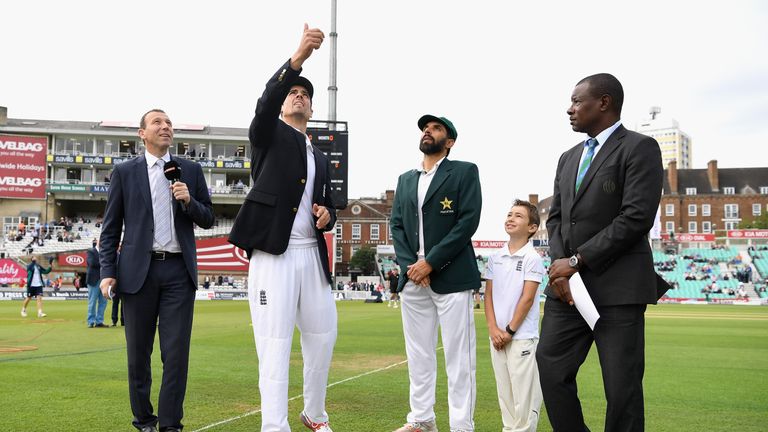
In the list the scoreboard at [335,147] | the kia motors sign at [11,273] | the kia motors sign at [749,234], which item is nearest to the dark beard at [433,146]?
the scoreboard at [335,147]

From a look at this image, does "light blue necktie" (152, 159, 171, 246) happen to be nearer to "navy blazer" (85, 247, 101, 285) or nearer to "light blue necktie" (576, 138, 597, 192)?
"light blue necktie" (576, 138, 597, 192)

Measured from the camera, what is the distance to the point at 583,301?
4027 millimetres

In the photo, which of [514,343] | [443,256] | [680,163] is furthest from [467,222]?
[680,163]

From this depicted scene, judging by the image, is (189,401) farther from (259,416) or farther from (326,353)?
(326,353)

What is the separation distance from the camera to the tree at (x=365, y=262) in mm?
81938

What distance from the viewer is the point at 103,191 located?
74.1 m

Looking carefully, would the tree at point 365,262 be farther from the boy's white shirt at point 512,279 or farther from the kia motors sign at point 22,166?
the boy's white shirt at point 512,279

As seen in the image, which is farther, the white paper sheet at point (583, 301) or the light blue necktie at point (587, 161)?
the light blue necktie at point (587, 161)

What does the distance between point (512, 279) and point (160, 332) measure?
296 centimetres

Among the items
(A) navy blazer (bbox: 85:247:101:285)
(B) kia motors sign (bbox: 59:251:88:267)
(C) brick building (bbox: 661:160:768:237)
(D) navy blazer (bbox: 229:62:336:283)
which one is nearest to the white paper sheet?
(D) navy blazer (bbox: 229:62:336:283)

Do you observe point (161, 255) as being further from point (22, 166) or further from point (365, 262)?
point (365, 262)

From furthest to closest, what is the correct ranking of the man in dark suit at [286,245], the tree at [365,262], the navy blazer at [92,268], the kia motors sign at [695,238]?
1. the tree at [365,262]
2. the kia motors sign at [695,238]
3. the navy blazer at [92,268]
4. the man in dark suit at [286,245]

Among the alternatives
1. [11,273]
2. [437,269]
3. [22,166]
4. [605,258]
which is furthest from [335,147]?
[11,273]

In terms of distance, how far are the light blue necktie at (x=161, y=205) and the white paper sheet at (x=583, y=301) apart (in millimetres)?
3193
